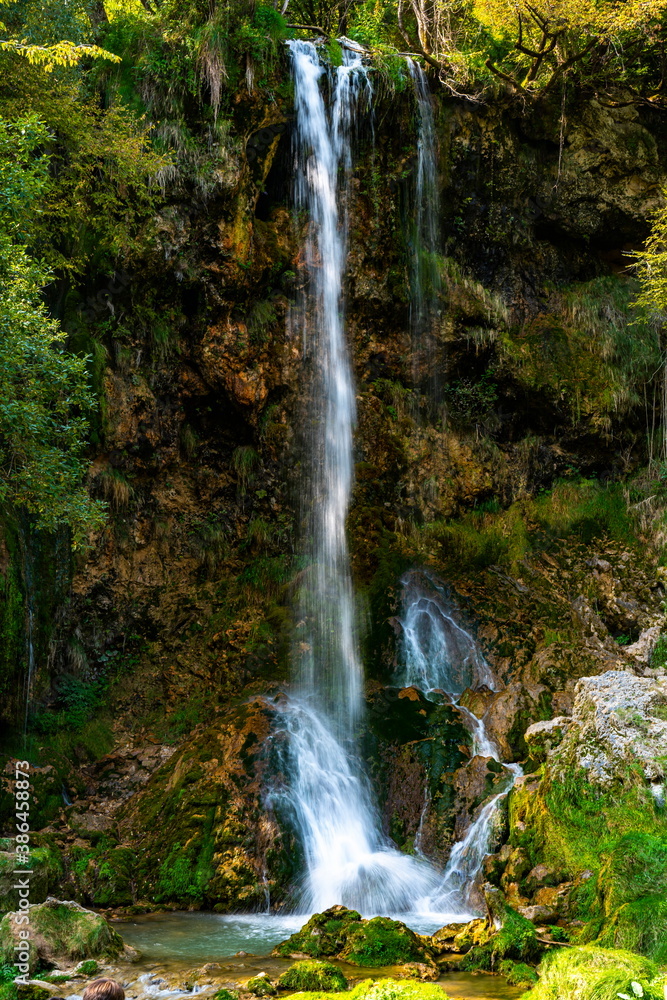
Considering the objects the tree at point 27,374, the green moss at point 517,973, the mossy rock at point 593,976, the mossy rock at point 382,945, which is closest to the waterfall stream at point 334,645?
the mossy rock at point 382,945

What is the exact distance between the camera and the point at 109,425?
466 inches

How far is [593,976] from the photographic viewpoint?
3645 millimetres

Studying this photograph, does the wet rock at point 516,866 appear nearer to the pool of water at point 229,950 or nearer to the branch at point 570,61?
the pool of water at point 229,950

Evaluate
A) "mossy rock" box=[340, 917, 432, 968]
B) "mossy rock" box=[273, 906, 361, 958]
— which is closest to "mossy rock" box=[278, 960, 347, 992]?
"mossy rock" box=[340, 917, 432, 968]

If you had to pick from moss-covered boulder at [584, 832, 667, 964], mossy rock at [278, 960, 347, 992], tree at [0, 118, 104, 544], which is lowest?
mossy rock at [278, 960, 347, 992]

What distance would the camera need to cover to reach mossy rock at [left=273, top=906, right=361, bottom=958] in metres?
6.21

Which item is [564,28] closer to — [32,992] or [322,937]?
[322,937]

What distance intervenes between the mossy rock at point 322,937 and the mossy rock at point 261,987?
0.91 m

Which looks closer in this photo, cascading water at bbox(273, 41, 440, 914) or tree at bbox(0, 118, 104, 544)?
tree at bbox(0, 118, 104, 544)

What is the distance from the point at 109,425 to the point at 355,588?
4.73 metres

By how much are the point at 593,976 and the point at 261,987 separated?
262 cm

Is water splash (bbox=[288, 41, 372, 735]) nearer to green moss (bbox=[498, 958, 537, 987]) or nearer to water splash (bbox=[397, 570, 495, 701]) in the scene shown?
water splash (bbox=[397, 570, 495, 701])

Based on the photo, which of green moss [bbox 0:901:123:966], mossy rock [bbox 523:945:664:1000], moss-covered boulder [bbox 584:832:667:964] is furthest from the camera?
green moss [bbox 0:901:123:966]

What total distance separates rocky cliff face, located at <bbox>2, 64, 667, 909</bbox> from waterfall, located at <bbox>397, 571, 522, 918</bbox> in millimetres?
245
